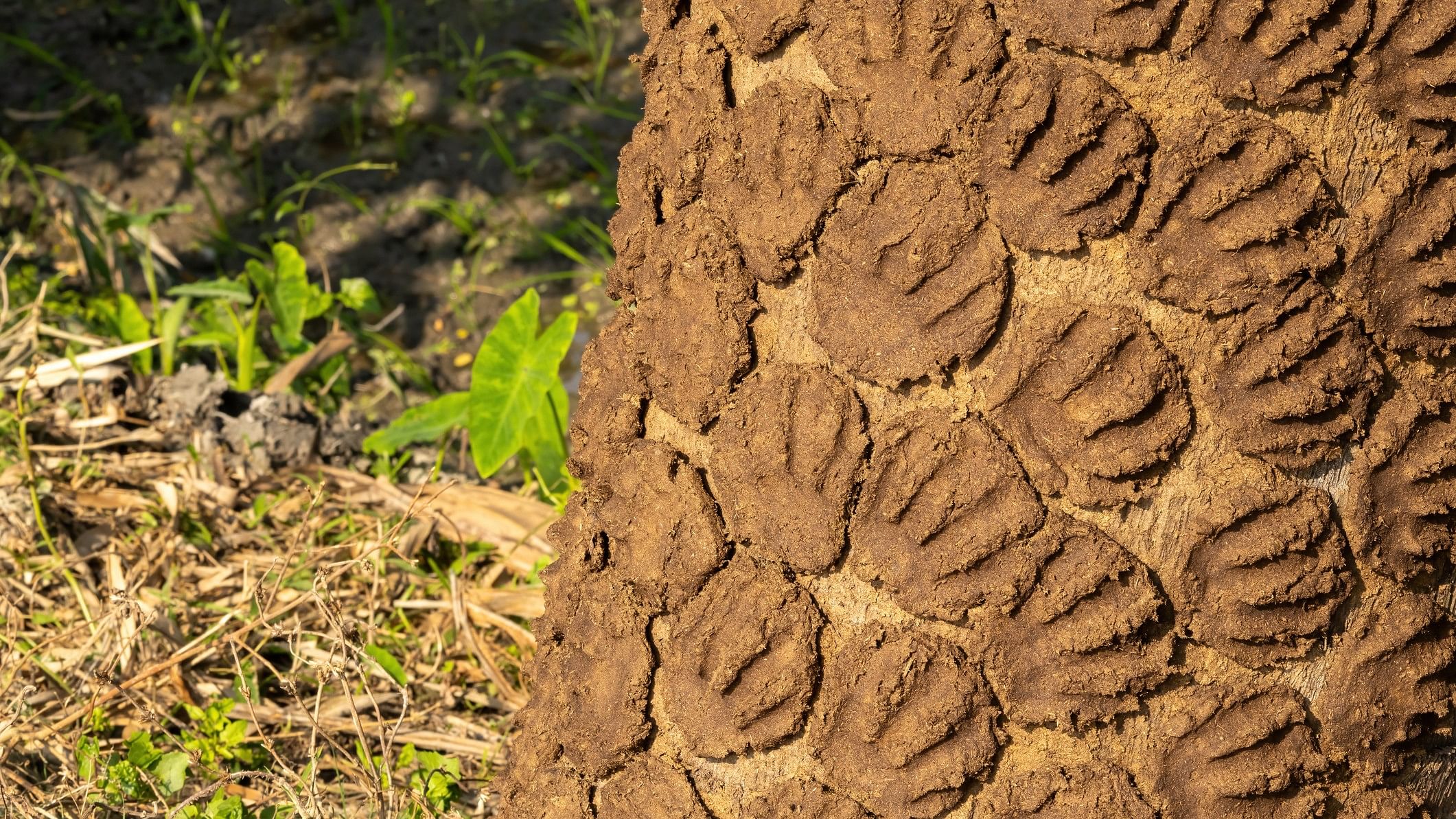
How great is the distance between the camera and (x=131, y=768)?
5.38ft

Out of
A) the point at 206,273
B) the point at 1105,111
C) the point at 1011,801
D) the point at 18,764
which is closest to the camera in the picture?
the point at 1105,111

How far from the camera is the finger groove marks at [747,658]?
3.89 ft

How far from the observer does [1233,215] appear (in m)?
1.03

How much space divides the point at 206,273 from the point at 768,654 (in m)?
2.55

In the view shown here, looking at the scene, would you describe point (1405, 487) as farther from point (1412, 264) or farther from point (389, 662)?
point (389, 662)

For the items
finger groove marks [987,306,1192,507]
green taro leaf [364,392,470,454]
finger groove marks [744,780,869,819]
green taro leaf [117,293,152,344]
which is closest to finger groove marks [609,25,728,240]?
finger groove marks [987,306,1192,507]

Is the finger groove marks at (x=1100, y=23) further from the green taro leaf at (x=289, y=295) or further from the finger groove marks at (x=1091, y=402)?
the green taro leaf at (x=289, y=295)

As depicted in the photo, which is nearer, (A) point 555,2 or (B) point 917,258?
(B) point 917,258

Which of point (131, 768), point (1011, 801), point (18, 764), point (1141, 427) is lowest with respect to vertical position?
point (18, 764)

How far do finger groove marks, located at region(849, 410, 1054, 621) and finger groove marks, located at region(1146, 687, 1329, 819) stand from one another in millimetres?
201

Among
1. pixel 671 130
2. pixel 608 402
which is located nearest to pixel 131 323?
pixel 608 402

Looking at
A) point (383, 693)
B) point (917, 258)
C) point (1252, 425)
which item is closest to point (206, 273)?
point (383, 693)

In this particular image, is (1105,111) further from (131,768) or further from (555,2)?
(555,2)

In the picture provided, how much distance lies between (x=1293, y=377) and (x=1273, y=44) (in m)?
0.28
